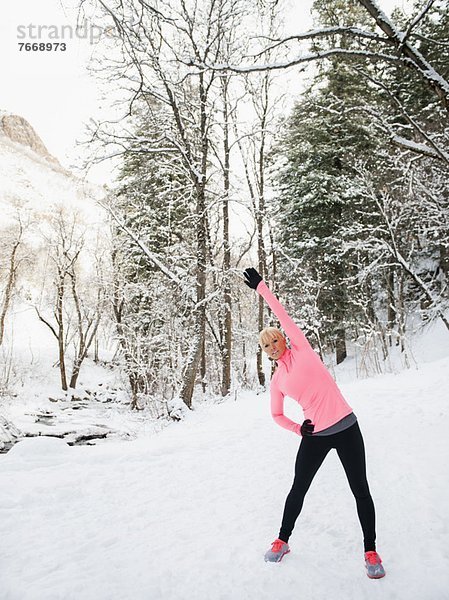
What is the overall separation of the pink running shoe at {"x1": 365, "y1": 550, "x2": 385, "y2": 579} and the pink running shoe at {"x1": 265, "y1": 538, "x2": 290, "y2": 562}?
1.79 feet

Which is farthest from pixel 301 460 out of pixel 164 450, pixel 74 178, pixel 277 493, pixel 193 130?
pixel 193 130

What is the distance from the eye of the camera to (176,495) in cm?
394

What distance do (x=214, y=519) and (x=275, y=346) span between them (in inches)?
67.0

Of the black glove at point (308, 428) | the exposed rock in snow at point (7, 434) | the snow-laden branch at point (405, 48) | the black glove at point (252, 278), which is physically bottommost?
the exposed rock in snow at point (7, 434)

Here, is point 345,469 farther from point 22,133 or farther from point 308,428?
point 22,133

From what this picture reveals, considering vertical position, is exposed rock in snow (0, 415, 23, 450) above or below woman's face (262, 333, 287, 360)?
below

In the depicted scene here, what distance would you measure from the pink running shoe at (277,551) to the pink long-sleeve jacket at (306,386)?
30.9 inches

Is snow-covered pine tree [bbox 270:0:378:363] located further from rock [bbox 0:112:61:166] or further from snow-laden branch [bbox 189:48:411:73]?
rock [bbox 0:112:61:166]

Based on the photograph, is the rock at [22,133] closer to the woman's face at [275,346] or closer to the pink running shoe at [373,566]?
the woman's face at [275,346]

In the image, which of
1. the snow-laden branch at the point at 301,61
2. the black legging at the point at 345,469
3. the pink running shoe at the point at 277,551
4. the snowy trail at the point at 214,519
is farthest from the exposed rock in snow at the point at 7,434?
the snow-laden branch at the point at 301,61

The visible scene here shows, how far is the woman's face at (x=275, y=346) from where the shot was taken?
2.93 meters

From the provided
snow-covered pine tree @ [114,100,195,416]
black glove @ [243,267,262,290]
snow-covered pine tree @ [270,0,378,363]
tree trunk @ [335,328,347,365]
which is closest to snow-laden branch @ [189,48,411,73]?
black glove @ [243,267,262,290]

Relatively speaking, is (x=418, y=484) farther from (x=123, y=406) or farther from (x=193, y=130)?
(x=123, y=406)

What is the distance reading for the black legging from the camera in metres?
2.63
